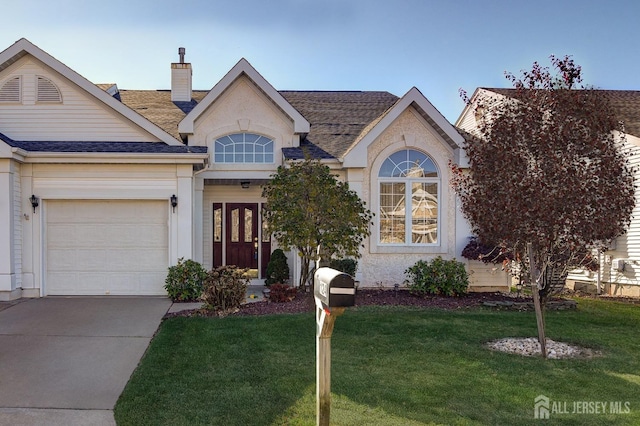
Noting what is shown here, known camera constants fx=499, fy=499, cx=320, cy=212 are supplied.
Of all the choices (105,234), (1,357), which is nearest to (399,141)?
(105,234)

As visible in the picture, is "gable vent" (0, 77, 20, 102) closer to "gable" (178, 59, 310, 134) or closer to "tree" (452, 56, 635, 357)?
"gable" (178, 59, 310, 134)

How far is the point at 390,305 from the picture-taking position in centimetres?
1056

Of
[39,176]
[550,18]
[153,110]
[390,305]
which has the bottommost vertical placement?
[390,305]

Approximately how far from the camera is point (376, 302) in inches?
427

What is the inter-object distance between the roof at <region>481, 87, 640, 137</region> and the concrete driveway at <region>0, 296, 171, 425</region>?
9848 millimetres

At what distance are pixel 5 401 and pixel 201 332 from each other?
3113 millimetres

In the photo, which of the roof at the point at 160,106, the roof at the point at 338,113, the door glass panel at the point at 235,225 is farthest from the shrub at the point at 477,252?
the roof at the point at 160,106

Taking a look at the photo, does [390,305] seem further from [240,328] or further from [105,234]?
[105,234]

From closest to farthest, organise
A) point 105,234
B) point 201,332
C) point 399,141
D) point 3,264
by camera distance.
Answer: point 201,332, point 3,264, point 105,234, point 399,141

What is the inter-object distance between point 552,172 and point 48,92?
1113 cm

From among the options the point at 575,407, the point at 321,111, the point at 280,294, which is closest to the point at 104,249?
the point at 280,294

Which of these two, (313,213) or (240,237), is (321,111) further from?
(313,213)

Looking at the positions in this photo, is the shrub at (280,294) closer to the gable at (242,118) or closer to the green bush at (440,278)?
the green bush at (440,278)

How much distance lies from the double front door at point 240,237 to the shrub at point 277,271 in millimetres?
1663
